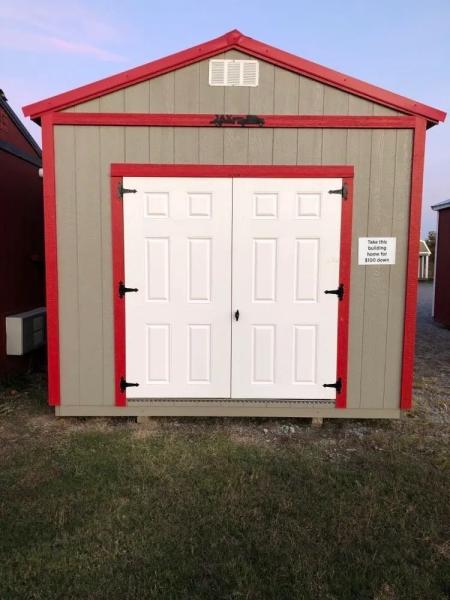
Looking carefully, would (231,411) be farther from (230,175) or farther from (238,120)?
(238,120)

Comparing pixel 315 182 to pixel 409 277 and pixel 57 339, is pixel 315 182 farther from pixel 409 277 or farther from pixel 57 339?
pixel 57 339

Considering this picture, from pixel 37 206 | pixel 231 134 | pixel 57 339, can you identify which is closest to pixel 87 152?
pixel 231 134

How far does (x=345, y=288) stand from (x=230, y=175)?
149 centimetres

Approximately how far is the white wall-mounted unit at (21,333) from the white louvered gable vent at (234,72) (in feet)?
11.5

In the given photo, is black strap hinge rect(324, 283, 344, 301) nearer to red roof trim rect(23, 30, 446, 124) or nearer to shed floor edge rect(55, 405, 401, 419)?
shed floor edge rect(55, 405, 401, 419)

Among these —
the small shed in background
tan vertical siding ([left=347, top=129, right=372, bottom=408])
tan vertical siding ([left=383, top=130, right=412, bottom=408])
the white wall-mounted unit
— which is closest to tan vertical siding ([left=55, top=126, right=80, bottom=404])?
the white wall-mounted unit

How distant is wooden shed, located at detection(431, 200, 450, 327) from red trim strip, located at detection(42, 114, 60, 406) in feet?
30.1

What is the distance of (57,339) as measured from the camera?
4609mm

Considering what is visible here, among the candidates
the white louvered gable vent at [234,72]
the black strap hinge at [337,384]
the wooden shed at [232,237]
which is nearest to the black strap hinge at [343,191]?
the wooden shed at [232,237]

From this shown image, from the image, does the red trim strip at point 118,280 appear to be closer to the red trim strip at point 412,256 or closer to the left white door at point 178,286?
the left white door at point 178,286

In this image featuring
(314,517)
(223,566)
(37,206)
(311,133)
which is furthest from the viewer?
(37,206)

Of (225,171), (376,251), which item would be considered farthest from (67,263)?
(376,251)

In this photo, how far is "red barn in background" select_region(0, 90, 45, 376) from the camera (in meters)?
5.79

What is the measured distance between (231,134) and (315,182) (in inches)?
34.7
